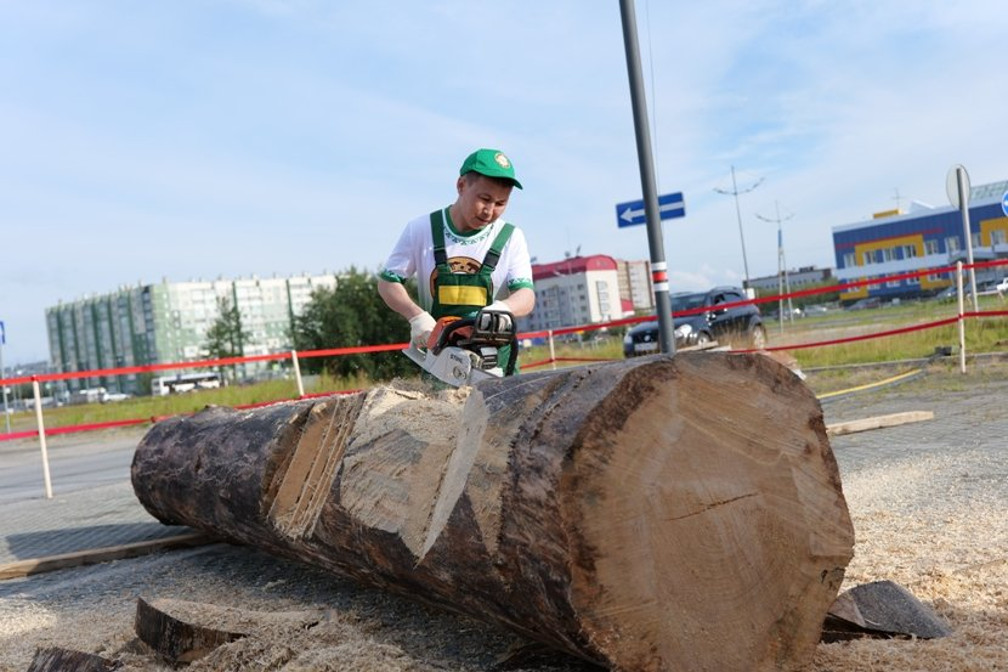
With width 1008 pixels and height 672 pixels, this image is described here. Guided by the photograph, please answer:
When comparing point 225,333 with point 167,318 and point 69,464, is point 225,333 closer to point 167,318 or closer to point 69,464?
point 69,464

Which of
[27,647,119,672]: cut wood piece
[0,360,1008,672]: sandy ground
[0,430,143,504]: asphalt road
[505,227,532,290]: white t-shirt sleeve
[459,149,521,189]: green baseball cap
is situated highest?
[459,149,521,189]: green baseball cap

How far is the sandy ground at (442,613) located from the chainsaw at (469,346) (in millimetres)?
806

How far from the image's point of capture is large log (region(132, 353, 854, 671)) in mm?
1855

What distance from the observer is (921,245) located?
69.1 m

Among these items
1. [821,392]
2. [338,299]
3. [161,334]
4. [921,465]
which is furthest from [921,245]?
[161,334]

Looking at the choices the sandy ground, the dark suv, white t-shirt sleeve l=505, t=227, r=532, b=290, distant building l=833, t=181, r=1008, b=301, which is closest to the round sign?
the dark suv

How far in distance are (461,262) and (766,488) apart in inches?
76.4

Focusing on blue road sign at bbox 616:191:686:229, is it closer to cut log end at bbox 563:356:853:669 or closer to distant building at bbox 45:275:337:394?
cut log end at bbox 563:356:853:669

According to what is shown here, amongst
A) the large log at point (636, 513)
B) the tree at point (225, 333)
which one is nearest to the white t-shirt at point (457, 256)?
the large log at point (636, 513)

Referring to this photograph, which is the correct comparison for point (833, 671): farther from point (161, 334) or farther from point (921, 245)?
point (161, 334)

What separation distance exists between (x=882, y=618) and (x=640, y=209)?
7226 millimetres

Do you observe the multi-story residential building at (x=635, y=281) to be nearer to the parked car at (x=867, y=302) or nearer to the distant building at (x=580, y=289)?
the distant building at (x=580, y=289)

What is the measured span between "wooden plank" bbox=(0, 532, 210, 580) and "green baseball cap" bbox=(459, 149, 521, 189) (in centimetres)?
249

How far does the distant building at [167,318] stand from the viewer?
10369 cm
